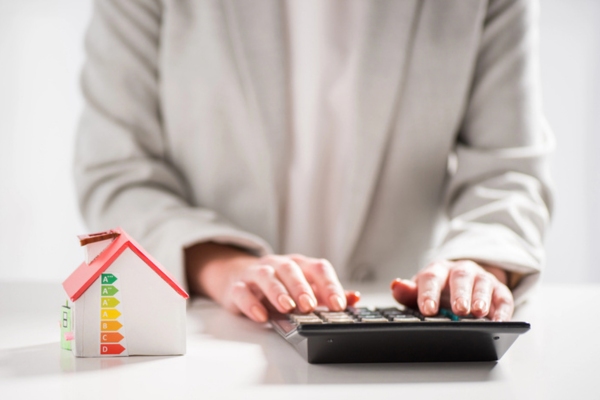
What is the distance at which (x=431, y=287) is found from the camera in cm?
53

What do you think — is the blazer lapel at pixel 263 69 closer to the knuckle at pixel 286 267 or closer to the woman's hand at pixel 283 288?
the woman's hand at pixel 283 288

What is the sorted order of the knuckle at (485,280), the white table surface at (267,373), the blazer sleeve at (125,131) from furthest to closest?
the blazer sleeve at (125,131) < the knuckle at (485,280) < the white table surface at (267,373)

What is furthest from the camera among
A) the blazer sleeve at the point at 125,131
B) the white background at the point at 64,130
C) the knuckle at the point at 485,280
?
the white background at the point at 64,130

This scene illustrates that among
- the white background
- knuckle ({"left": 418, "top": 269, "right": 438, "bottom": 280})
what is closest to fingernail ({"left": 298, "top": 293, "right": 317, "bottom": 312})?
knuckle ({"left": 418, "top": 269, "right": 438, "bottom": 280})

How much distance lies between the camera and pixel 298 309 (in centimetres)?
53

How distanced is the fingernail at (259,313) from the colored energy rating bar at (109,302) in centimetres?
17

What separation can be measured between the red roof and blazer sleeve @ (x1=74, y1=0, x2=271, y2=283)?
39cm

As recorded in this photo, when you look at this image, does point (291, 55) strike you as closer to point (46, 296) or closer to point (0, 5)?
point (46, 296)

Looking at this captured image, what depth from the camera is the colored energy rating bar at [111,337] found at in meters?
0.42

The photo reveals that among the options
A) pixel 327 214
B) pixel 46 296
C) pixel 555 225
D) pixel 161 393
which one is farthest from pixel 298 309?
pixel 555 225

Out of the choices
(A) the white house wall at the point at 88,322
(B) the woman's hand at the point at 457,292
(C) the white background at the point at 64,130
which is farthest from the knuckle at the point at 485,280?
(C) the white background at the point at 64,130

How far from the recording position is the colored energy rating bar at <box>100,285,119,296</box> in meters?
0.41

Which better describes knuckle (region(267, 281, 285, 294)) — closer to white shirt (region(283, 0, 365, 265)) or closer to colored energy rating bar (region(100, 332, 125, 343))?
colored energy rating bar (region(100, 332, 125, 343))

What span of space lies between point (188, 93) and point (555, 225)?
1656 millimetres
